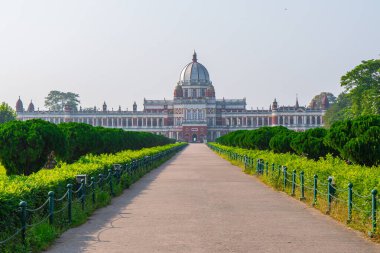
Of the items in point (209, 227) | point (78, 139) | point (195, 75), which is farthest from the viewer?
point (195, 75)

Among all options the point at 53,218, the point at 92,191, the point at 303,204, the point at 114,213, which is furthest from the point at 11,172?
the point at 303,204

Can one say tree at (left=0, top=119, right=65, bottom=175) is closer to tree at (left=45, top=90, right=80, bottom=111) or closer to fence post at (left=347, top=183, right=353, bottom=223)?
fence post at (left=347, top=183, right=353, bottom=223)

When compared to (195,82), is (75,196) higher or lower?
lower

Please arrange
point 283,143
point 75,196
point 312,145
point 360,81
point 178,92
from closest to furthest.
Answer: point 75,196
point 312,145
point 283,143
point 360,81
point 178,92

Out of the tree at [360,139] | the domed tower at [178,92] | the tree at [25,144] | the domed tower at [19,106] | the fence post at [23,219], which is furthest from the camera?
the domed tower at [178,92]

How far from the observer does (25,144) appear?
21031 millimetres

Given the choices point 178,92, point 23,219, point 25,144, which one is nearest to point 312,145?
point 25,144

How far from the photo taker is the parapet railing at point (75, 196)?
10367 mm

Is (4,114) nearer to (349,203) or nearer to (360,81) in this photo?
(360,81)

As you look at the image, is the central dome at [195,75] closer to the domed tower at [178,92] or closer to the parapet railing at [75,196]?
the domed tower at [178,92]

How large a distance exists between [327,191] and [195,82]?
153 metres

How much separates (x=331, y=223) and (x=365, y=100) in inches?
2053

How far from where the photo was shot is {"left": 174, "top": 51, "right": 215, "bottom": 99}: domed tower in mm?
168000

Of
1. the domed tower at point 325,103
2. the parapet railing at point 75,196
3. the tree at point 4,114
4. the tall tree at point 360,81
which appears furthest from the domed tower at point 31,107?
the parapet railing at point 75,196
